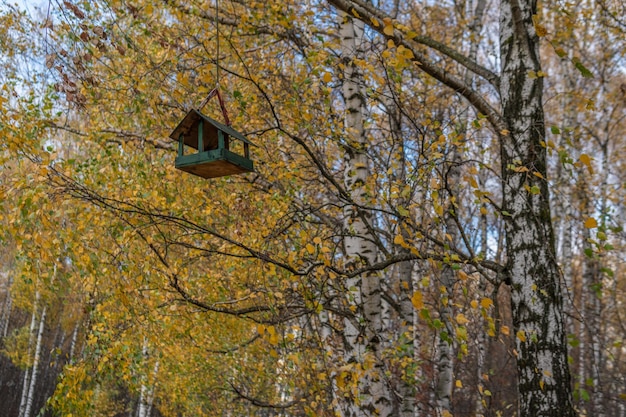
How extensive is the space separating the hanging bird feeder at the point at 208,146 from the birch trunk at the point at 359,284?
42.4 inches

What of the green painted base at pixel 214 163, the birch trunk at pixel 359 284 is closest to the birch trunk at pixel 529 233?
the birch trunk at pixel 359 284

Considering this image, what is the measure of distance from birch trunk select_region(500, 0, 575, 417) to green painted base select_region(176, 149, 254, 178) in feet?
5.14

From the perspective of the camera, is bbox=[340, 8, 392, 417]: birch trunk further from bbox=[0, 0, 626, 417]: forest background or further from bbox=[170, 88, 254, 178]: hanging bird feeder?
bbox=[170, 88, 254, 178]: hanging bird feeder

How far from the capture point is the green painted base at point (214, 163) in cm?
274

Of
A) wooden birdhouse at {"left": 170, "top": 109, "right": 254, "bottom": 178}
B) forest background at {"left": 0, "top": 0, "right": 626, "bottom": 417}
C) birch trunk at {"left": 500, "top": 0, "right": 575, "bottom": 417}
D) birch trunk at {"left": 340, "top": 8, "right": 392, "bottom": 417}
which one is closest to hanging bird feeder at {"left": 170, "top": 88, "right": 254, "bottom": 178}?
wooden birdhouse at {"left": 170, "top": 109, "right": 254, "bottom": 178}

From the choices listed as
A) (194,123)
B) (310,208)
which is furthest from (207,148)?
(310,208)

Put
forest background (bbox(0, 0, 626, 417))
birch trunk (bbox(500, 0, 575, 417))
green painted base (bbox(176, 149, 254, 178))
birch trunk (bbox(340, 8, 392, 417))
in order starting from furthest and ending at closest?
1. birch trunk (bbox(340, 8, 392, 417))
2. forest background (bbox(0, 0, 626, 417))
3. birch trunk (bbox(500, 0, 575, 417))
4. green painted base (bbox(176, 149, 254, 178))

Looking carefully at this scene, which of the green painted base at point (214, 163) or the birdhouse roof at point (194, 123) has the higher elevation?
the birdhouse roof at point (194, 123)

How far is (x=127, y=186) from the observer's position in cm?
516

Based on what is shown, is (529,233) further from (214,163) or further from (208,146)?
(208,146)

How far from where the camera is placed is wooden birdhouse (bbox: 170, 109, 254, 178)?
2.76 metres

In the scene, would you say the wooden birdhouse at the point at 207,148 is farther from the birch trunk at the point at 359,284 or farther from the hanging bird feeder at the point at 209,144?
the birch trunk at the point at 359,284

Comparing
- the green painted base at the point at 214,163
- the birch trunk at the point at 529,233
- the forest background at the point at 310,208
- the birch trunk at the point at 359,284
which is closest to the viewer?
the green painted base at the point at 214,163

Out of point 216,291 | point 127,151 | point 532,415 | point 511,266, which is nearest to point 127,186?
point 127,151
